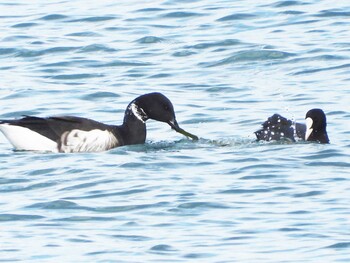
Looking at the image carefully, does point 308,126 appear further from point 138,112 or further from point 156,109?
point 138,112

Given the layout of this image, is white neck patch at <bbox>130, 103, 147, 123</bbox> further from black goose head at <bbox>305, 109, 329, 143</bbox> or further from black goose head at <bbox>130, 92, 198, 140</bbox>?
black goose head at <bbox>305, 109, 329, 143</bbox>

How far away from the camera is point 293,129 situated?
15336mm

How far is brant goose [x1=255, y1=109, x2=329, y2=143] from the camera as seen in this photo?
48.8 ft

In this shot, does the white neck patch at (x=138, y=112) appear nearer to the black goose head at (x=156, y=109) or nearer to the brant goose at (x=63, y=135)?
the black goose head at (x=156, y=109)

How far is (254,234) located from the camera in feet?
35.8

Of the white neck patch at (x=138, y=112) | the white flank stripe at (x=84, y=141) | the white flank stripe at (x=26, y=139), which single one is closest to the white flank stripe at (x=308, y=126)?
the white neck patch at (x=138, y=112)

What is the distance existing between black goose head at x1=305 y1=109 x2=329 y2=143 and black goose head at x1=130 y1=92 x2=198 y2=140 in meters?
1.50

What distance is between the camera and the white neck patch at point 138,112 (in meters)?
15.6

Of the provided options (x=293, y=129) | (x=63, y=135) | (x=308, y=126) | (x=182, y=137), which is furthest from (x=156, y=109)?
(x=308, y=126)

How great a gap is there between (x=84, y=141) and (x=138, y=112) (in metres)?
0.94

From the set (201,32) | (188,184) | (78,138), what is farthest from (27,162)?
(201,32)

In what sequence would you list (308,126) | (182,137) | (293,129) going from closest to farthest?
(308,126) < (293,129) < (182,137)

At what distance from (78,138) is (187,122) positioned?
6.04ft

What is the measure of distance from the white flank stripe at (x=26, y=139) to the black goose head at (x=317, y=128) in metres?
2.68
